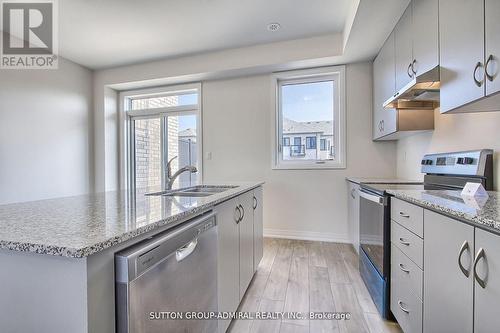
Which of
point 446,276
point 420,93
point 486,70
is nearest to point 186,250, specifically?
point 446,276

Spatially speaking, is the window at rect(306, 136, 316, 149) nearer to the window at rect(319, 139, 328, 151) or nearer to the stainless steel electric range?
the window at rect(319, 139, 328, 151)

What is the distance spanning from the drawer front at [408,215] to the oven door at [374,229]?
9 centimetres

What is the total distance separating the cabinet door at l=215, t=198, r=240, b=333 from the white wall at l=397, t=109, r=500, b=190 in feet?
5.25

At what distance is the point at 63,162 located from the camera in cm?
351

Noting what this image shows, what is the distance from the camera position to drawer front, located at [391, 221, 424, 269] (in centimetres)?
118

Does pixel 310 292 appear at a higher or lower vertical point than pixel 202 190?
lower

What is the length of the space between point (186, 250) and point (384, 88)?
2601 millimetres

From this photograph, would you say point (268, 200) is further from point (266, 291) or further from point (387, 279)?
point (387, 279)

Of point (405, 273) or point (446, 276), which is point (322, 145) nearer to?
point (405, 273)

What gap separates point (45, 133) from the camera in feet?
10.7

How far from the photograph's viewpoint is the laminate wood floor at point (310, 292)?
1557mm

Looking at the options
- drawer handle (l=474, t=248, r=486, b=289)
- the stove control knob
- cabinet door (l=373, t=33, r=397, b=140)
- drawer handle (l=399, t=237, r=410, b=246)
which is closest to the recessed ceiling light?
cabinet door (l=373, t=33, r=397, b=140)

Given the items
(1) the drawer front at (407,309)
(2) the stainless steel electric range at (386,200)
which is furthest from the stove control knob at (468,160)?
(1) the drawer front at (407,309)
